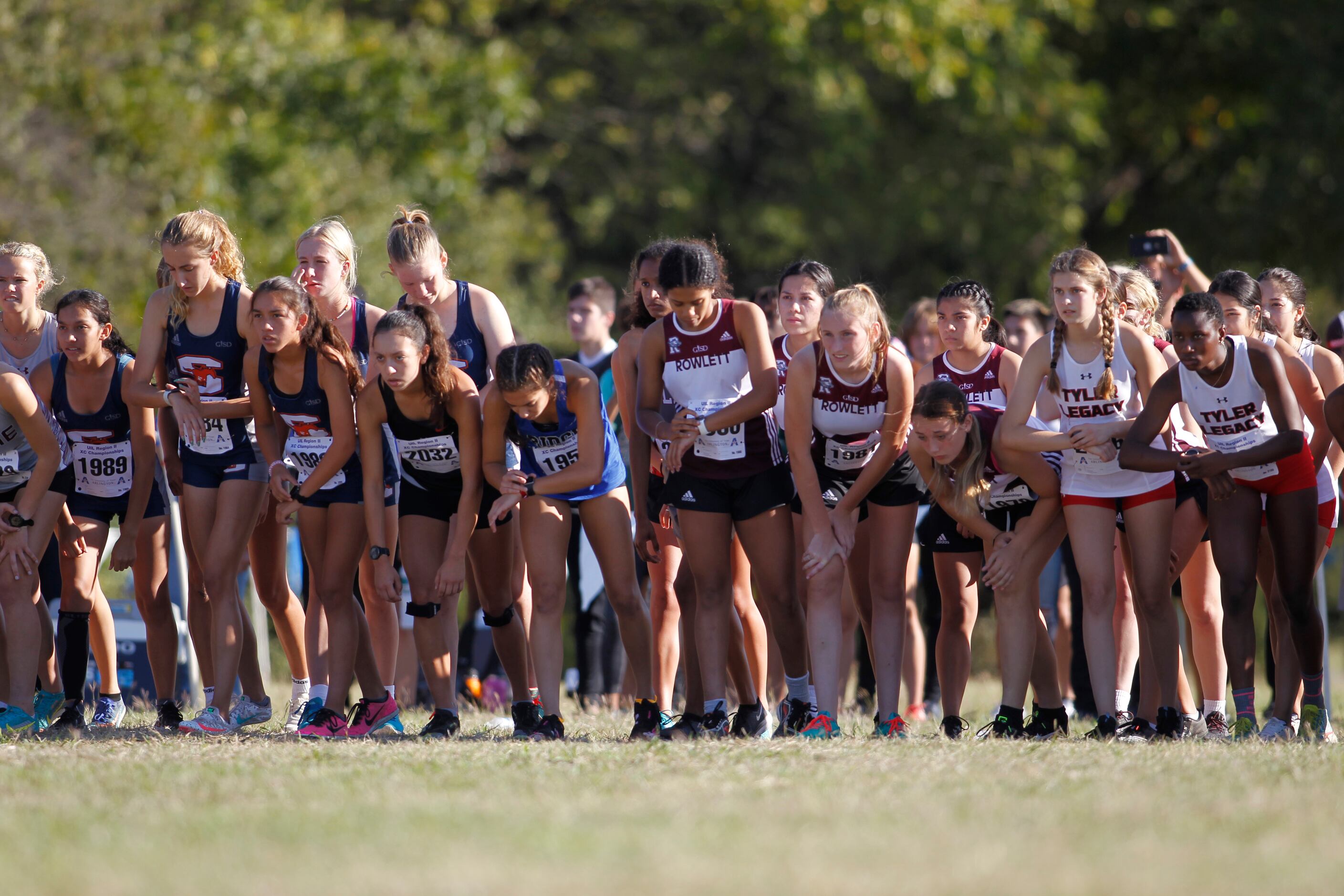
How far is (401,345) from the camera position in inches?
232

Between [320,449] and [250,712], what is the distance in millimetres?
1360

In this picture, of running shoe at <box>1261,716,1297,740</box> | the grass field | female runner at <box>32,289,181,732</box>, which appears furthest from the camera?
female runner at <box>32,289,181,732</box>

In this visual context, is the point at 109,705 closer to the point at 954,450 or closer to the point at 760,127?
the point at 954,450

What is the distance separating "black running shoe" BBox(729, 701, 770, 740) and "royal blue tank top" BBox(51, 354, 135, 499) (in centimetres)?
283

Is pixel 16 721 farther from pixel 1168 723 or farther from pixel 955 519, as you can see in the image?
pixel 1168 723

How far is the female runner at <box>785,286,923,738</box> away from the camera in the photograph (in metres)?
5.93

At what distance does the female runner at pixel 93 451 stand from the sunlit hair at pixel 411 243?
49.2 inches

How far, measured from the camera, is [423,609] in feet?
19.7

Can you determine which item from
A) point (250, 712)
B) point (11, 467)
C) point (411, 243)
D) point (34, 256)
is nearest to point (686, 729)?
point (250, 712)

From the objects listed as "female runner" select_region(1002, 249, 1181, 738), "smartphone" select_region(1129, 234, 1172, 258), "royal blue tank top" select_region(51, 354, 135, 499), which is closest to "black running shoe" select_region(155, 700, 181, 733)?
"royal blue tank top" select_region(51, 354, 135, 499)

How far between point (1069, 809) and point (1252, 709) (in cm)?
208

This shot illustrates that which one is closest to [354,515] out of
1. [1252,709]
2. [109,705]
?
[109,705]

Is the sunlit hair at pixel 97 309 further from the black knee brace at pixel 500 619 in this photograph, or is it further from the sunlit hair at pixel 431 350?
the black knee brace at pixel 500 619

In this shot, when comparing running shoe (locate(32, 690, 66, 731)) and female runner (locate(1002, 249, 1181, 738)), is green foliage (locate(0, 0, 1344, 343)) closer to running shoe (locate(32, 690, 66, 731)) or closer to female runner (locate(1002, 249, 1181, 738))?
running shoe (locate(32, 690, 66, 731))
